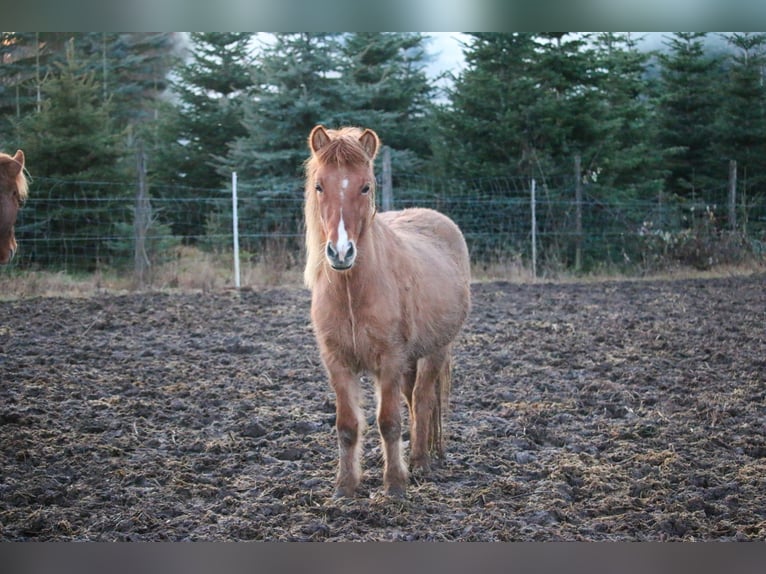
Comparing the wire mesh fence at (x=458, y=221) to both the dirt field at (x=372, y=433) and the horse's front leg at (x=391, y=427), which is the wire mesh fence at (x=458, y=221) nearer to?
the dirt field at (x=372, y=433)

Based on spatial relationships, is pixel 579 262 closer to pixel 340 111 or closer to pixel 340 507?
pixel 340 111

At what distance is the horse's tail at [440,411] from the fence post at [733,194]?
12.2ft

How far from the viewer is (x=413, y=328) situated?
9.13 feet

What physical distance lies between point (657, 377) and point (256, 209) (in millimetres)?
5872

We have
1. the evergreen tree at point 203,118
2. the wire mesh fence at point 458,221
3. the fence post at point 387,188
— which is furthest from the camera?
the evergreen tree at point 203,118

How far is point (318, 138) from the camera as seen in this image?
2.62 meters

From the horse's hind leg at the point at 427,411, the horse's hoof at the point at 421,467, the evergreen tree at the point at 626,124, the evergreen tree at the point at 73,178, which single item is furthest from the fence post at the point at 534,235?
the horse's hoof at the point at 421,467

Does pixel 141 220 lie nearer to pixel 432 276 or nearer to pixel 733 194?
pixel 432 276

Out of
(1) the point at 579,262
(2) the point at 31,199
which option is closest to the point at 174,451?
(2) the point at 31,199

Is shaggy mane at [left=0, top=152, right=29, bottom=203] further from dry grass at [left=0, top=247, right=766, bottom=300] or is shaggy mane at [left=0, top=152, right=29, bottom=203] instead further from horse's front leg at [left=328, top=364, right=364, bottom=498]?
dry grass at [left=0, top=247, right=766, bottom=300]

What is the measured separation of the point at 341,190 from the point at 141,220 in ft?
18.5

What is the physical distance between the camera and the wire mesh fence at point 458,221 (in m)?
6.99

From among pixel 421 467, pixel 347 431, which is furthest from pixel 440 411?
pixel 347 431

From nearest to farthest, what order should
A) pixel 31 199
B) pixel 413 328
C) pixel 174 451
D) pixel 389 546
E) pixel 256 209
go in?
pixel 389 546, pixel 413 328, pixel 174 451, pixel 31 199, pixel 256 209
